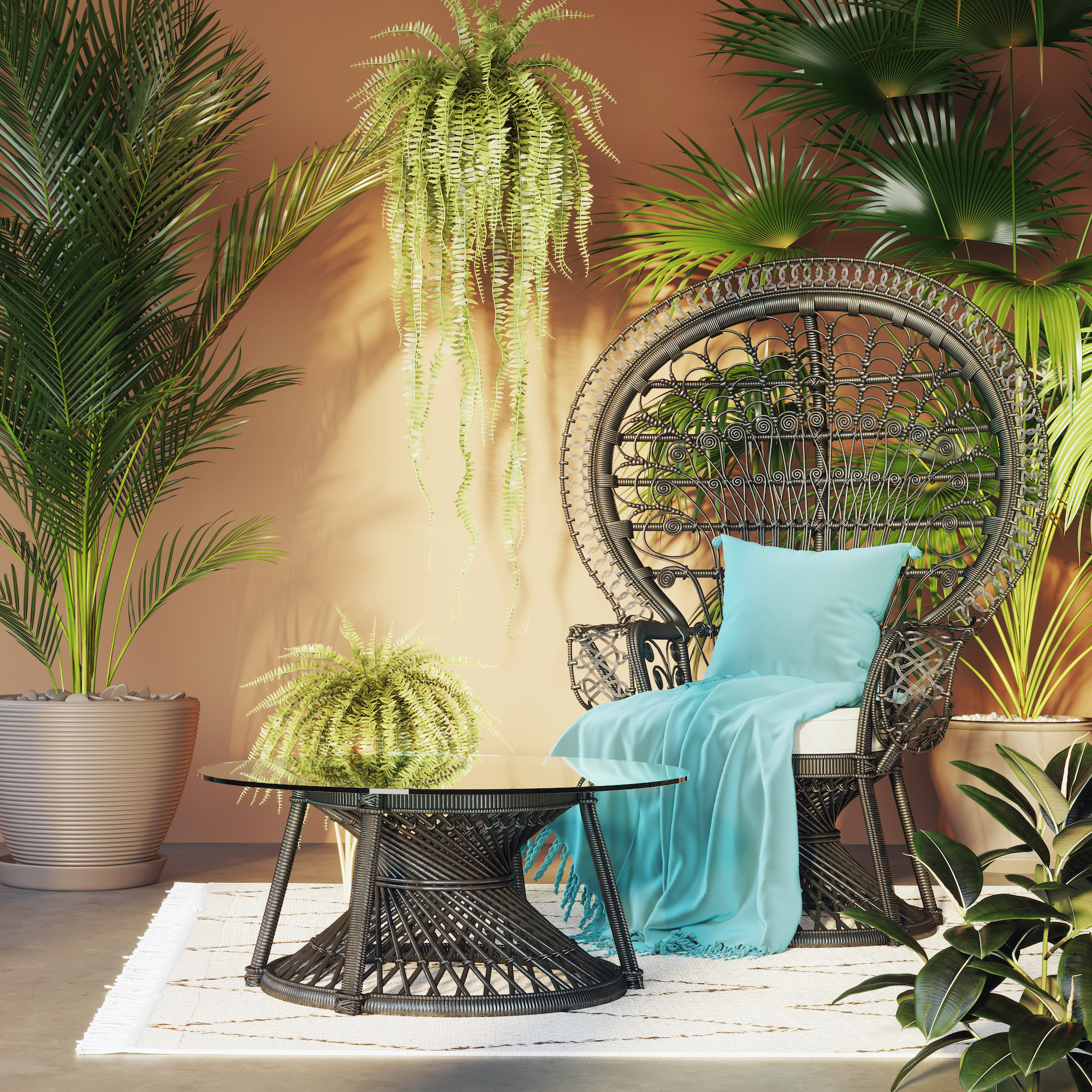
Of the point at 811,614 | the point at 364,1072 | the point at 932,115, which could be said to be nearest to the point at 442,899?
the point at 364,1072

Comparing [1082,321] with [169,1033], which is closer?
[169,1033]

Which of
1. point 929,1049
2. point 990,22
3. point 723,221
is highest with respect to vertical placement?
point 990,22

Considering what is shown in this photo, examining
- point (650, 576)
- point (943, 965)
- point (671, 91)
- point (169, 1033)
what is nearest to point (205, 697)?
point (650, 576)

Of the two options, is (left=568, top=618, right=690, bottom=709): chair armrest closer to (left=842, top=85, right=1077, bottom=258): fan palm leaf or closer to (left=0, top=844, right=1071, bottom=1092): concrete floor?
(left=0, top=844, right=1071, bottom=1092): concrete floor

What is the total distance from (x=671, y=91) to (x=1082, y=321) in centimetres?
153

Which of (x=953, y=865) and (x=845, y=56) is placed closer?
(x=953, y=865)

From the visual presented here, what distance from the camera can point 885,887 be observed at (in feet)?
8.57

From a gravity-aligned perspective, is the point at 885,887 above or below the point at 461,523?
below

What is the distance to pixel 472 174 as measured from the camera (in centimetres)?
349

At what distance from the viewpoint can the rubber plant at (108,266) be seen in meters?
3.15

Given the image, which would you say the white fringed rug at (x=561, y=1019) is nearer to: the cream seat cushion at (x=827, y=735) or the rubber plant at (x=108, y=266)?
the cream seat cushion at (x=827, y=735)

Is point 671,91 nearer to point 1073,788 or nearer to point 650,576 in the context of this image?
point 650,576

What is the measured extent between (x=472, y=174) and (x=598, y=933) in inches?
82.8

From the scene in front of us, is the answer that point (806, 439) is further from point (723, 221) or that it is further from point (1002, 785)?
point (1002, 785)
